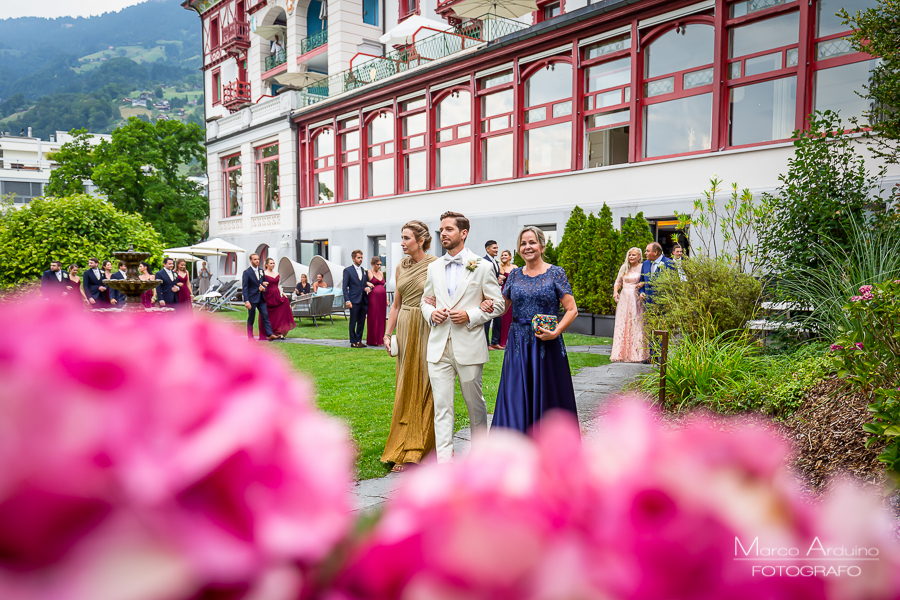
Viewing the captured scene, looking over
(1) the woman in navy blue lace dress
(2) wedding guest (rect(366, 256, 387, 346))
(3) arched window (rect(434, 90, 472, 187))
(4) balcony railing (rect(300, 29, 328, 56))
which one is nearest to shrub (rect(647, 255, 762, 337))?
(1) the woman in navy blue lace dress

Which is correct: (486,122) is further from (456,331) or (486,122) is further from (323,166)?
(456,331)

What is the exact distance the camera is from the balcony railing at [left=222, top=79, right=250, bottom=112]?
33562mm

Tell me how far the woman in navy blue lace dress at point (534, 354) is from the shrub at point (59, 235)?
55.5ft

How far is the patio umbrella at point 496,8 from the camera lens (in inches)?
781

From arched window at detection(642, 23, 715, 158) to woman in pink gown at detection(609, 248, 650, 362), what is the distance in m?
7.08

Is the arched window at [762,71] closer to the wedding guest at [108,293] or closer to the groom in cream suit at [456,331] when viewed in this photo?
the groom in cream suit at [456,331]

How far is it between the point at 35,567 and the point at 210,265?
36772mm

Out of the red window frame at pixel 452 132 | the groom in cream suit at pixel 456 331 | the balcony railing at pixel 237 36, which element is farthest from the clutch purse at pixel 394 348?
the balcony railing at pixel 237 36

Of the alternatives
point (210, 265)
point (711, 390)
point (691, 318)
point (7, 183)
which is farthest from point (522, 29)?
point (7, 183)

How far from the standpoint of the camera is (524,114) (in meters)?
19.7

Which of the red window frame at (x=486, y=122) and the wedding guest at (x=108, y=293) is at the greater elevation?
the red window frame at (x=486, y=122)

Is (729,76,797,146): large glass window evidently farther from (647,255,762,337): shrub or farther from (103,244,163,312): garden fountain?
(103,244,163,312): garden fountain

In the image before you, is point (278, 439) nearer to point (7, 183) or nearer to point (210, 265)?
point (210, 265)

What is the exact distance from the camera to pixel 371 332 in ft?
44.8
